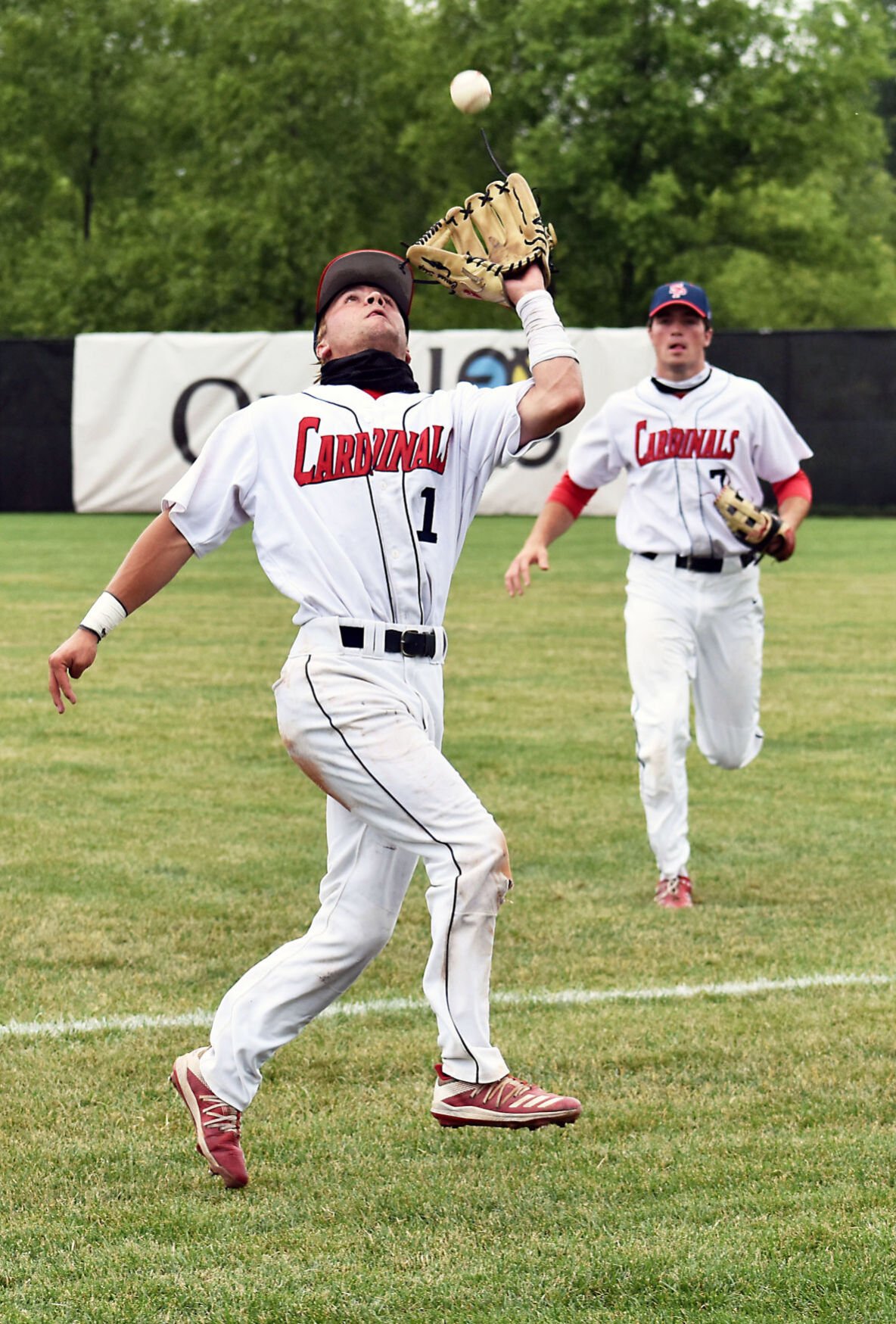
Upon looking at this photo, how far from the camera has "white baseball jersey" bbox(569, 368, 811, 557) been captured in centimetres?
727

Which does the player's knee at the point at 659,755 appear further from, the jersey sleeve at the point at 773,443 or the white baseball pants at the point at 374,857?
the white baseball pants at the point at 374,857

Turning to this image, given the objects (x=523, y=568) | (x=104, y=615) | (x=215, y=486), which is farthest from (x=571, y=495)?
(x=104, y=615)

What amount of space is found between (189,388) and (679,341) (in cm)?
2274

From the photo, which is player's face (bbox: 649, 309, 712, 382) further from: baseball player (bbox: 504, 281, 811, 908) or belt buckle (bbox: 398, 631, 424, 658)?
belt buckle (bbox: 398, 631, 424, 658)

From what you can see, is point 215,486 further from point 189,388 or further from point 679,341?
point 189,388

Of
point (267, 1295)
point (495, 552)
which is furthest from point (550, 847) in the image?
point (495, 552)

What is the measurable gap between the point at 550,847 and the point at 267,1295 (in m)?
4.39

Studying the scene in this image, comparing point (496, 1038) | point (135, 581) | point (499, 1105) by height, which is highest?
point (135, 581)

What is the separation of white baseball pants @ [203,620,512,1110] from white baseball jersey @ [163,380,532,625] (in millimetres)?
112

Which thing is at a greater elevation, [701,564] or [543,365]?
[543,365]

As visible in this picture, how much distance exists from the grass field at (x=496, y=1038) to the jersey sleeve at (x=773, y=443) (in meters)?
1.66

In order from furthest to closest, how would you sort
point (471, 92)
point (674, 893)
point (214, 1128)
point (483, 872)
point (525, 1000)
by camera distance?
point (674, 893) < point (525, 1000) < point (471, 92) < point (214, 1128) < point (483, 872)

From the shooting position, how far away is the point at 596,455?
24.8 ft

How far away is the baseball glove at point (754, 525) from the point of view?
A: 706cm
